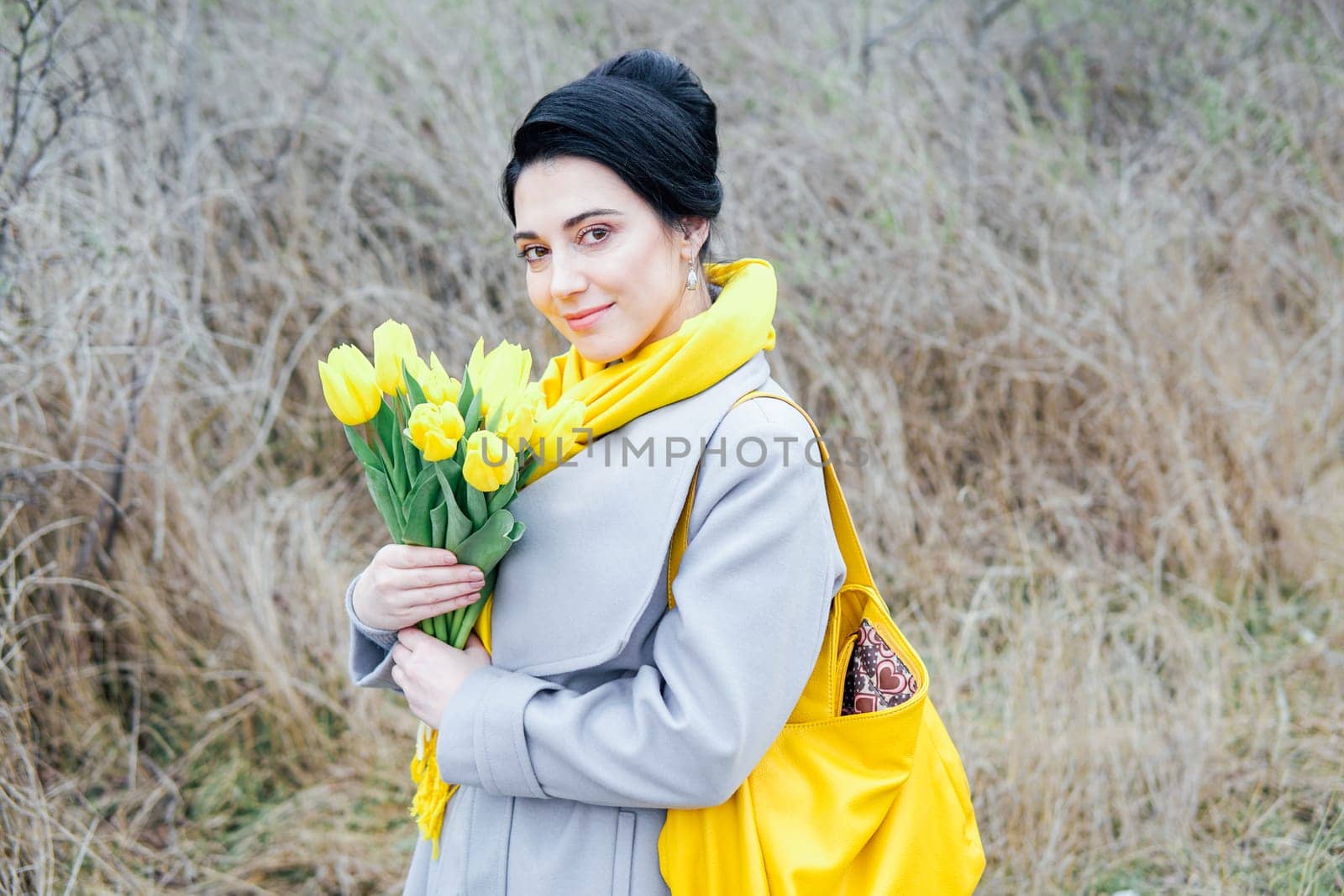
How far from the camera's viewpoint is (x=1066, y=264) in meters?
3.63

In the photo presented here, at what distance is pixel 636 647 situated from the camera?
119 cm

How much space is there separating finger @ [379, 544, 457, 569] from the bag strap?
0.27 metres

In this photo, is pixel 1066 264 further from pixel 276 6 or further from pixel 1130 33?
pixel 276 6

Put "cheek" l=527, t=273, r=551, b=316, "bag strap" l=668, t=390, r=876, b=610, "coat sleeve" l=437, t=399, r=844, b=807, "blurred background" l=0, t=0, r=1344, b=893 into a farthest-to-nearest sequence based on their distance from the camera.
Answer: "blurred background" l=0, t=0, r=1344, b=893, "cheek" l=527, t=273, r=551, b=316, "bag strap" l=668, t=390, r=876, b=610, "coat sleeve" l=437, t=399, r=844, b=807

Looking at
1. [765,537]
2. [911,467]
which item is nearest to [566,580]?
[765,537]

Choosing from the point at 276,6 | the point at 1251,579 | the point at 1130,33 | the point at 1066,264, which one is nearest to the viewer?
the point at 1251,579

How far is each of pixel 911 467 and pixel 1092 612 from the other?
2.55 feet

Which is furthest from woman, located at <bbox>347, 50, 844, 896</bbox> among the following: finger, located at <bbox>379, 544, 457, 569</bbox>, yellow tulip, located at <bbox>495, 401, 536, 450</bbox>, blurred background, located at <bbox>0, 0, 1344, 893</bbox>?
blurred background, located at <bbox>0, 0, 1344, 893</bbox>

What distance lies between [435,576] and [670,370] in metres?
0.37

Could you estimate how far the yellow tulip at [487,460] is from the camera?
3.57ft

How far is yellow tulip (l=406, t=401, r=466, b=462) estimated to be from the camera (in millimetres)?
1076

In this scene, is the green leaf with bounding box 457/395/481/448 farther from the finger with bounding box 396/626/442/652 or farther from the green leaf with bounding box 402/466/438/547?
the finger with bounding box 396/626/442/652

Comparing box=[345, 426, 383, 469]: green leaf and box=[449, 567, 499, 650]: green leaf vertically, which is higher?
box=[345, 426, 383, 469]: green leaf

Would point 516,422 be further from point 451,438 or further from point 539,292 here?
point 539,292
